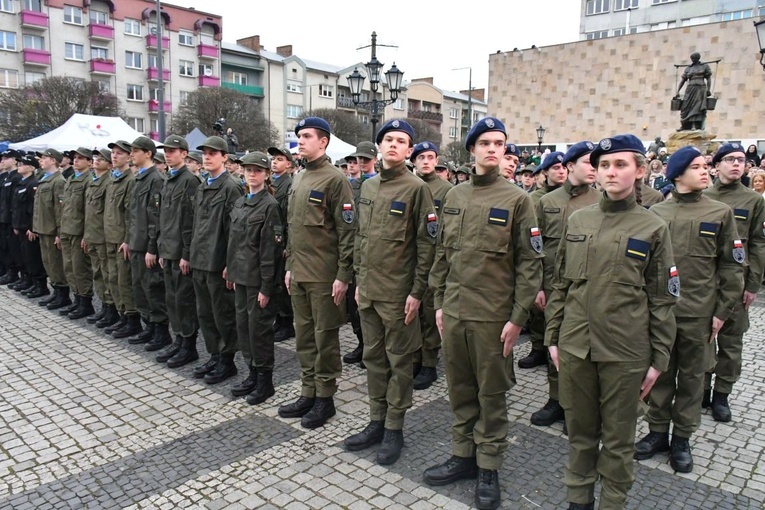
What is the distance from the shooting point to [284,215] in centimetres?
555

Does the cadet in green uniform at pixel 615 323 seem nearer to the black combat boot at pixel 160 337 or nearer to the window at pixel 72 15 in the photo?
the black combat boot at pixel 160 337

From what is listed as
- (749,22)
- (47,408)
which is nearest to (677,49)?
(749,22)

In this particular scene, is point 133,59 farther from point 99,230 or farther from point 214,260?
point 214,260

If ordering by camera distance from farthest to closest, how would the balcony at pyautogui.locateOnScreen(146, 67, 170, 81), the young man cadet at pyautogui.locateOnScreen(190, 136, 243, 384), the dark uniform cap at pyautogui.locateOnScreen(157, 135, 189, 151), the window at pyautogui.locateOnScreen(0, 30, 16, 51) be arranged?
the balcony at pyautogui.locateOnScreen(146, 67, 170, 81), the window at pyautogui.locateOnScreen(0, 30, 16, 51), the dark uniform cap at pyautogui.locateOnScreen(157, 135, 189, 151), the young man cadet at pyautogui.locateOnScreen(190, 136, 243, 384)

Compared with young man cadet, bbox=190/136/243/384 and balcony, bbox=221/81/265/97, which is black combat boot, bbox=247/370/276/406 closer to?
young man cadet, bbox=190/136/243/384

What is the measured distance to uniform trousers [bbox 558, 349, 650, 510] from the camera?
10.1 ft

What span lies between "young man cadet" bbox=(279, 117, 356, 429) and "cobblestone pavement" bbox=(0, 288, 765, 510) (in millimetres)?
423

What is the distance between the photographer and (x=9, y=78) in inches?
1689

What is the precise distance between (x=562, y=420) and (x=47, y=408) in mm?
4773

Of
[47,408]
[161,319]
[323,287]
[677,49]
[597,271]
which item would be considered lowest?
[47,408]

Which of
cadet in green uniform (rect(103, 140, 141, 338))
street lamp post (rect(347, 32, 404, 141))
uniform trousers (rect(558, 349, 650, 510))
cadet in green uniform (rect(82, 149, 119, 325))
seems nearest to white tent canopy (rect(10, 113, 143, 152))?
street lamp post (rect(347, 32, 404, 141))

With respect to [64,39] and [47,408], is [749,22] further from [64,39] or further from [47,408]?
[64,39]

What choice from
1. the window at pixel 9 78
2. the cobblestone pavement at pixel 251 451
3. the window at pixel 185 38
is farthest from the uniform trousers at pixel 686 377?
the window at pixel 185 38

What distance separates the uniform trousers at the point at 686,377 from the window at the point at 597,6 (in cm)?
6569
